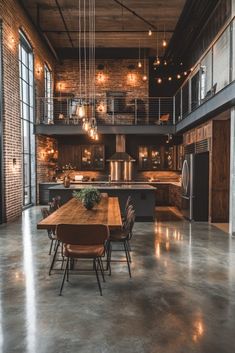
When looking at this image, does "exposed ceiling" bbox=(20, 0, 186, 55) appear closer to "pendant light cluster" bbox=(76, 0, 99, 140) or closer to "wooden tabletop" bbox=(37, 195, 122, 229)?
"pendant light cluster" bbox=(76, 0, 99, 140)

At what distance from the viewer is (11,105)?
859cm

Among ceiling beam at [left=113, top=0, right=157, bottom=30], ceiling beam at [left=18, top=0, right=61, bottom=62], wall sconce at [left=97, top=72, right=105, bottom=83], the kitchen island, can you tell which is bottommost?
the kitchen island

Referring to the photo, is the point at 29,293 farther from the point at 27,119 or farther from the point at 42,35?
the point at 42,35

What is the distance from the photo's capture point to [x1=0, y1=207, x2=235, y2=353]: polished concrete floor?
2637 mm

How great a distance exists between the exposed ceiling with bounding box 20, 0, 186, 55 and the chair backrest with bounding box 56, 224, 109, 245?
816 centimetres

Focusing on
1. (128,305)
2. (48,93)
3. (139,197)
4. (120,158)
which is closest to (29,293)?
(128,305)

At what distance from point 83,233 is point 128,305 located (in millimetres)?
891

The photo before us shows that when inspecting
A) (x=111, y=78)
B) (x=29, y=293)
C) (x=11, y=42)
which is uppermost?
(x=111, y=78)

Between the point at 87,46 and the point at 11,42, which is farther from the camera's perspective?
the point at 87,46

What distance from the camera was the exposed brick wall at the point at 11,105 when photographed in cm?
807

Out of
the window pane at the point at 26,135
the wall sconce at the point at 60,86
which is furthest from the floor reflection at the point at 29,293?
the wall sconce at the point at 60,86

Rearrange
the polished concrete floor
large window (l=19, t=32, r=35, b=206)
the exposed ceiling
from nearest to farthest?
the polished concrete floor → the exposed ceiling → large window (l=19, t=32, r=35, b=206)

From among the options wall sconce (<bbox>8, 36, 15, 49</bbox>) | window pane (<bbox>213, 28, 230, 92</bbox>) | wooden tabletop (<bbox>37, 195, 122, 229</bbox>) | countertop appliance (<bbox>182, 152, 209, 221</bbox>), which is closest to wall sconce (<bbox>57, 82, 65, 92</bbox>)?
wall sconce (<bbox>8, 36, 15, 49</bbox>)

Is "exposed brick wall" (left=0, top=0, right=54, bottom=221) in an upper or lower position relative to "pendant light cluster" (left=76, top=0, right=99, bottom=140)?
lower
